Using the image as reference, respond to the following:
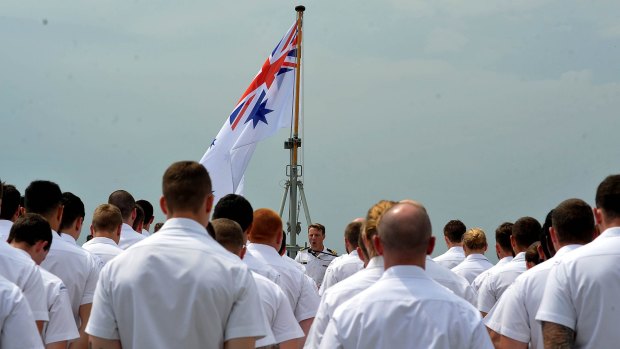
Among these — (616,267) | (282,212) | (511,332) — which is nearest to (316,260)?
(282,212)

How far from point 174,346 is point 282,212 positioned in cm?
1777

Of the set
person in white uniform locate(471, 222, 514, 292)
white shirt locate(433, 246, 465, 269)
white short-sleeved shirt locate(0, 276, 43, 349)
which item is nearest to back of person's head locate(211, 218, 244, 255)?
white short-sleeved shirt locate(0, 276, 43, 349)

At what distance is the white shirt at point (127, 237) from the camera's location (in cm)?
931

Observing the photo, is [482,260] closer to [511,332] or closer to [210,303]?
[511,332]

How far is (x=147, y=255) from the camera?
4.79 m

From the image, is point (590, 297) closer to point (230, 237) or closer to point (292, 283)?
point (230, 237)

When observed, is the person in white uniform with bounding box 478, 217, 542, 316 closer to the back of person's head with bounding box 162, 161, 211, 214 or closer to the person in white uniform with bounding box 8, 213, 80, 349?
the person in white uniform with bounding box 8, 213, 80, 349

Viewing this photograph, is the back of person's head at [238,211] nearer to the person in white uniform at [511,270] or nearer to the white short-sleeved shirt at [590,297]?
the white short-sleeved shirt at [590,297]

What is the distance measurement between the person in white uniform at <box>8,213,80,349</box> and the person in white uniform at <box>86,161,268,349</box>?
5.28ft

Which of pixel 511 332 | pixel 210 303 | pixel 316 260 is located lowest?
pixel 316 260

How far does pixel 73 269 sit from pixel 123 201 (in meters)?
2.23

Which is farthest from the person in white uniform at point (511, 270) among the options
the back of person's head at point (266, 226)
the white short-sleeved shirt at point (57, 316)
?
the white short-sleeved shirt at point (57, 316)

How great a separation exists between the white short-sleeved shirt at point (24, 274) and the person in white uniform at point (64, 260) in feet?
3.52

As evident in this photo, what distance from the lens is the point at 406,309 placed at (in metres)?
4.36
